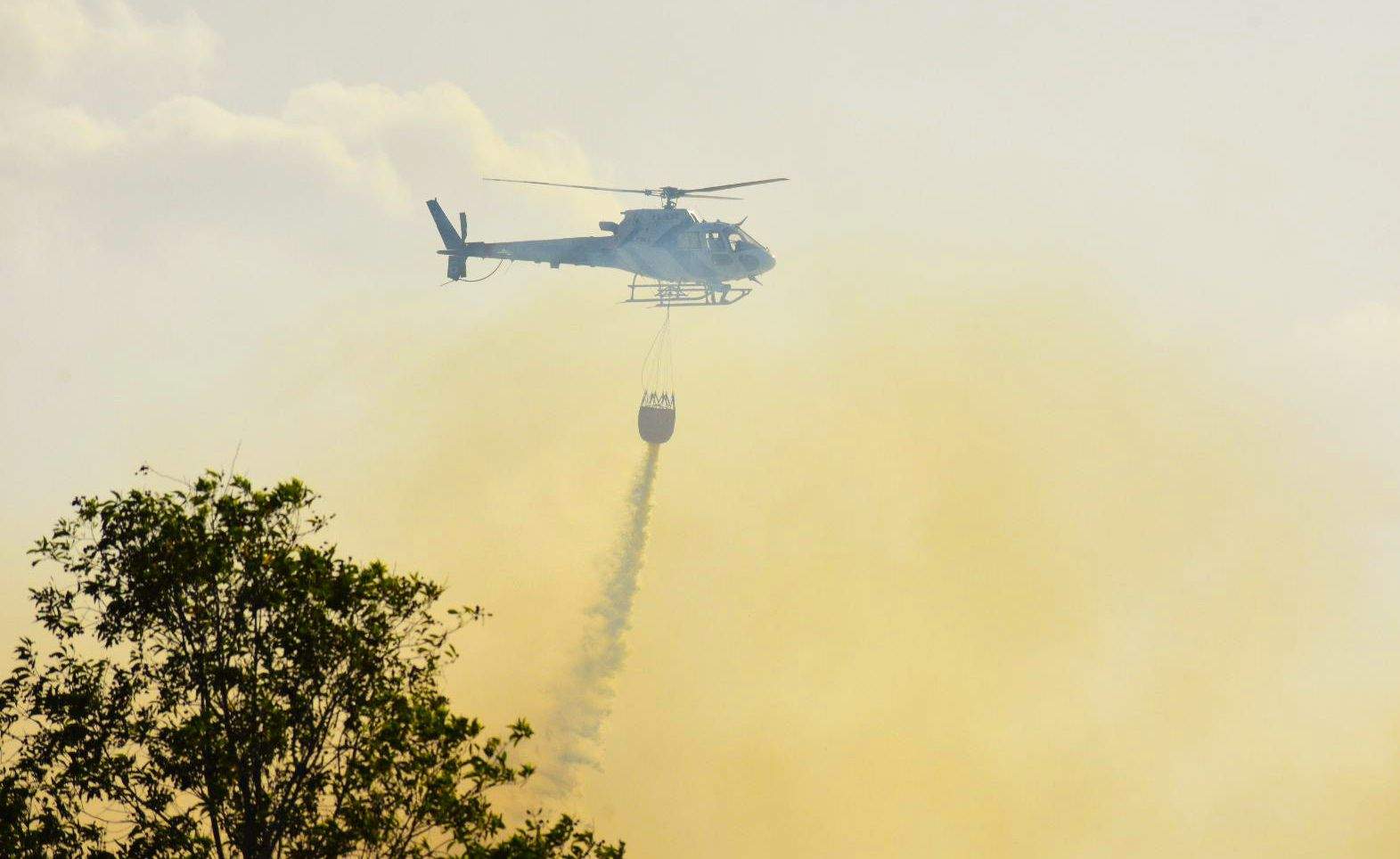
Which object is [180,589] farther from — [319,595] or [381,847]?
[381,847]

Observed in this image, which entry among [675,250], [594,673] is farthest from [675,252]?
[594,673]

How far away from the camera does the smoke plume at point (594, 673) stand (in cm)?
13850

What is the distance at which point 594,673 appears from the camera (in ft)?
465

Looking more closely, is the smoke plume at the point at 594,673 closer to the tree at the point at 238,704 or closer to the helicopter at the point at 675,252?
the helicopter at the point at 675,252

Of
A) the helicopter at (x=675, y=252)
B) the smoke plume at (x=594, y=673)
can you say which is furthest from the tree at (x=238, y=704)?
the smoke plume at (x=594, y=673)

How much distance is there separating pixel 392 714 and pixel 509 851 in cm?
435

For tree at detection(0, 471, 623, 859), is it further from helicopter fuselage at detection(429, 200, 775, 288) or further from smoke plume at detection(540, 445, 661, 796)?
smoke plume at detection(540, 445, 661, 796)

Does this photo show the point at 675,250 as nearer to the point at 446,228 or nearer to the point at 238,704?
the point at 446,228

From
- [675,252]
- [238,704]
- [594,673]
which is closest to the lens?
[238,704]

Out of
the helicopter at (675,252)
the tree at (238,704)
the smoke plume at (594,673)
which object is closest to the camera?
the tree at (238,704)

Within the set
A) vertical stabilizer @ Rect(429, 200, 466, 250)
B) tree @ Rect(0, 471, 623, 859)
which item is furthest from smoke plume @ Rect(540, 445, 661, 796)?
tree @ Rect(0, 471, 623, 859)

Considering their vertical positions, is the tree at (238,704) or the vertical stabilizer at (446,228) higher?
the vertical stabilizer at (446,228)

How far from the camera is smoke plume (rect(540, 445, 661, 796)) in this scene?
138500 mm

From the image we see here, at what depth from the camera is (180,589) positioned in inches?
1447
